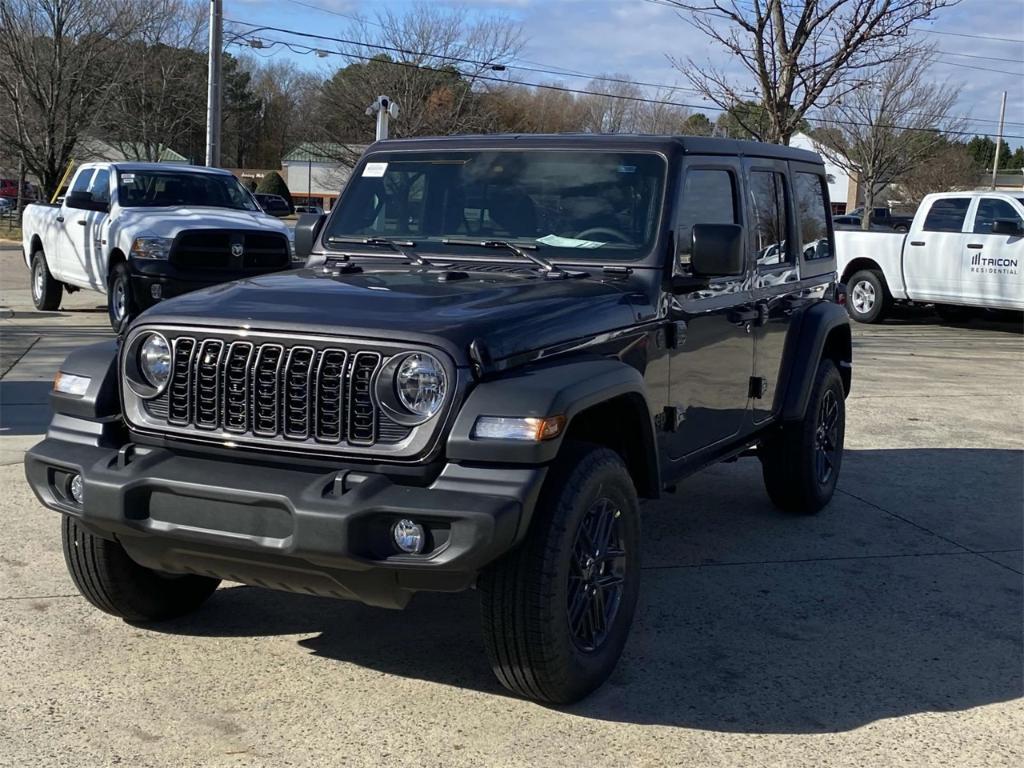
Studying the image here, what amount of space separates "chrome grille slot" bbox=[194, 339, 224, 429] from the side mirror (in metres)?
1.89

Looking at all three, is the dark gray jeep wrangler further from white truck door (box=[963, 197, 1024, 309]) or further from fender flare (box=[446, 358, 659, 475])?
white truck door (box=[963, 197, 1024, 309])

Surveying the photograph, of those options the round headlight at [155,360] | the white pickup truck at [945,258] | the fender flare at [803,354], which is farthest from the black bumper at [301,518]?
the white pickup truck at [945,258]

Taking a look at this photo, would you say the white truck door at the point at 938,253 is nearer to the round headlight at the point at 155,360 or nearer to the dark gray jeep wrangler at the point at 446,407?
the dark gray jeep wrangler at the point at 446,407

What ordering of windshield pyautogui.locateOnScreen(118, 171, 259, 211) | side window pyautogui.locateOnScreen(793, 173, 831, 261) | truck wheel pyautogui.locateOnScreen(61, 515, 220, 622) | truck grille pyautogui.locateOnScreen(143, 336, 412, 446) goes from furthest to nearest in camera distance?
windshield pyautogui.locateOnScreen(118, 171, 259, 211) → side window pyautogui.locateOnScreen(793, 173, 831, 261) → truck wheel pyautogui.locateOnScreen(61, 515, 220, 622) → truck grille pyautogui.locateOnScreen(143, 336, 412, 446)

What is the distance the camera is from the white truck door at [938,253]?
15703mm

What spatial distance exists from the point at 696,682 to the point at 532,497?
1.20m

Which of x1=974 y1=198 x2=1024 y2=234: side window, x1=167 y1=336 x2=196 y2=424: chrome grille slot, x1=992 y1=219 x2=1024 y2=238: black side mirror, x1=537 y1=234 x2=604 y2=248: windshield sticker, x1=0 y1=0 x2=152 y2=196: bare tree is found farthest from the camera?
x1=0 y1=0 x2=152 y2=196: bare tree

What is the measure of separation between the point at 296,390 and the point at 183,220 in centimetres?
876

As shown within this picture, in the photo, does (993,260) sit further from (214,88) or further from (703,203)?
(214,88)

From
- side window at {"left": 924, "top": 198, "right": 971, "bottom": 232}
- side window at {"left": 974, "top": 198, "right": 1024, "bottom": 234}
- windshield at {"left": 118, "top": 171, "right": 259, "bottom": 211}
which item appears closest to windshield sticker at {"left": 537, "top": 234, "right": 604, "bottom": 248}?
windshield at {"left": 118, "top": 171, "right": 259, "bottom": 211}

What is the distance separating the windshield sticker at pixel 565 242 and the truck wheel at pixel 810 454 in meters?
1.98

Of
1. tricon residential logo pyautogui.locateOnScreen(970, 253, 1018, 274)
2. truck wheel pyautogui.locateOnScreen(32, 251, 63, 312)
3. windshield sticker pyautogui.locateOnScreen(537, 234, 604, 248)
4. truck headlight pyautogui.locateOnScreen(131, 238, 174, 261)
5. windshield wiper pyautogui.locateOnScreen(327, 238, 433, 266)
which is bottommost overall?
truck wheel pyautogui.locateOnScreen(32, 251, 63, 312)

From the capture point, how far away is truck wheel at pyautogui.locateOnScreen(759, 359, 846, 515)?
6.23 metres

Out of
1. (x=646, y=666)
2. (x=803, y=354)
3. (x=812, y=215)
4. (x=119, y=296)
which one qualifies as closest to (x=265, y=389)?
(x=646, y=666)
